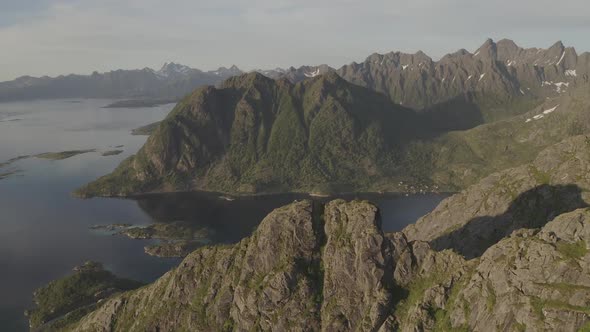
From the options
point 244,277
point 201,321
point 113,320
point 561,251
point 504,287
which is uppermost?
point 561,251

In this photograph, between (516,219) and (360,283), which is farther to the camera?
(516,219)

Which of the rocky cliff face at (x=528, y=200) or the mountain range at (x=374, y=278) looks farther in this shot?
the rocky cliff face at (x=528, y=200)

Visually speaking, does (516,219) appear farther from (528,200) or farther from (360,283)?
(360,283)

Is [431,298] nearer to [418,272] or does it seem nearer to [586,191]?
[418,272]

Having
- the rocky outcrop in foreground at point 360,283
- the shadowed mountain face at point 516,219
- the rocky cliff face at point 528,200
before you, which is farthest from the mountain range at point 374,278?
the rocky cliff face at point 528,200

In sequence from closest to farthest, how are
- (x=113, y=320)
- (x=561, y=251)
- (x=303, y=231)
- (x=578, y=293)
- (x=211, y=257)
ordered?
(x=578, y=293) → (x=561, y=251) → (x=303, y=231) → (x=211, y=257) → (x=113, y=320)

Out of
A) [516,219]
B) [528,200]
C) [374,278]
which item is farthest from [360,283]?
[528,200]

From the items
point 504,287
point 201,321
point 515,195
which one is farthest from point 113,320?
point 515,195

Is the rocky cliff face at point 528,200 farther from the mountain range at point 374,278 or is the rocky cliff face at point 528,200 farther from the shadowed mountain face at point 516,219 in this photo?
the mountain range at point 374,278

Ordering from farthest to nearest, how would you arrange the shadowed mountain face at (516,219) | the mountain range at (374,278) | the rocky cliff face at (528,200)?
the rocky cliff face at (528,200), the shadowed mountain face at (516,219), the mountain range at (374,278)
